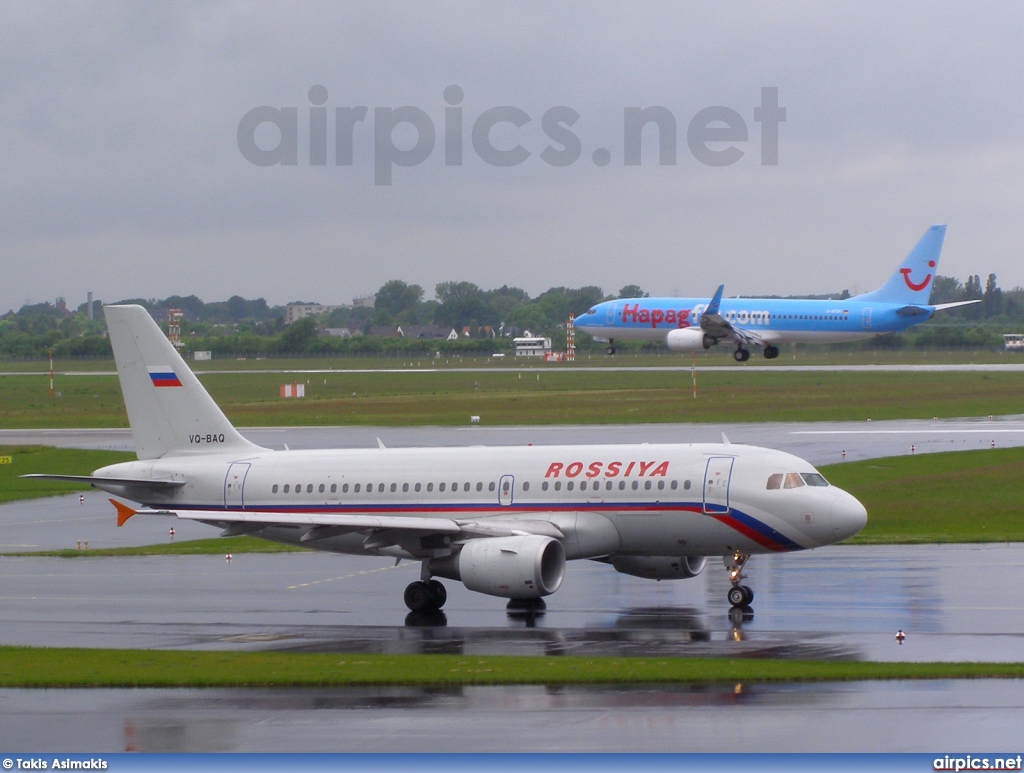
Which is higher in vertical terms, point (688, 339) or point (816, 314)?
point (816, 314)

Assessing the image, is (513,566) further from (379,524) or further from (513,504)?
(379,524)

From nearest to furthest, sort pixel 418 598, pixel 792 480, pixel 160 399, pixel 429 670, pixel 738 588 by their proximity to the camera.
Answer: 1. pixel 429 670
2. pixel 738 588
3. pixel 792 480
4. pixel 418 598
5. pixel 160 399

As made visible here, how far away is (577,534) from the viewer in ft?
89.3

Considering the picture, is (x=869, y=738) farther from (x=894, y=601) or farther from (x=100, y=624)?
(x=100, y=624)

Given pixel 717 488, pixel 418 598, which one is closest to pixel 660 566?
pixel 717 488

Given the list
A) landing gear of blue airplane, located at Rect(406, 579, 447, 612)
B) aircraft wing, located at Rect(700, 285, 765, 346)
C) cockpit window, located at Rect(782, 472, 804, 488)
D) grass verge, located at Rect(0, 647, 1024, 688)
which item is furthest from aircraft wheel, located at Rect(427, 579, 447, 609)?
aircraft wing, located at Rect(700, 285, 765, 346)

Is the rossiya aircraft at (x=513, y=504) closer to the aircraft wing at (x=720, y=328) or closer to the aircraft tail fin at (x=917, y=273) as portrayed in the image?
the aircraft wing at (x=720, y=328)

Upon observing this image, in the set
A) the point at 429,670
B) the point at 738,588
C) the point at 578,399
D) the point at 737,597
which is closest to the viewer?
the point at 429,670

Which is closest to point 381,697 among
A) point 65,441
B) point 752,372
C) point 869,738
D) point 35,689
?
point 35,689

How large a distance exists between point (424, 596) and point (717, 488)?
20.4ft

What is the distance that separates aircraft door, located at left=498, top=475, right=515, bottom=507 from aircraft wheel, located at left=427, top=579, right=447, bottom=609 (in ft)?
7.09

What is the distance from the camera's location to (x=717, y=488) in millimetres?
26516

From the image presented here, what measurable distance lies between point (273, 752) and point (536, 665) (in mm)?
6077


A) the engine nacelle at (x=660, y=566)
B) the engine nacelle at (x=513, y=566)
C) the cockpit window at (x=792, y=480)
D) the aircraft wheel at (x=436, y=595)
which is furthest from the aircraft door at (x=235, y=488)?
the cockpit window at (x=792, y=480)
